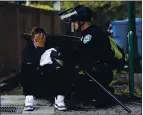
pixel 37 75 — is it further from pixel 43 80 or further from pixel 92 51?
pixel 92 51

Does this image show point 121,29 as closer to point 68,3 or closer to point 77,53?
point 77,53

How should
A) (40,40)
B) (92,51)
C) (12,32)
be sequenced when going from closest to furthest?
(92,51) → (40,40) → (12,32)

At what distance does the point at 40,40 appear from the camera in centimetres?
720

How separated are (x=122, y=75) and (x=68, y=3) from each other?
19002 millimetres

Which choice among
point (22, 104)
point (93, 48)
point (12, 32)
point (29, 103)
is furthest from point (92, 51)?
point (12, 32)

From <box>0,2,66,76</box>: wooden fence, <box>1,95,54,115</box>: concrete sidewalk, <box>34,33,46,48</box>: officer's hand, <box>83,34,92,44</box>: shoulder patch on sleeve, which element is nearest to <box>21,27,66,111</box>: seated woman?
<box>34,33,46,48</box>: officer's hand

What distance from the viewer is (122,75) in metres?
10.8

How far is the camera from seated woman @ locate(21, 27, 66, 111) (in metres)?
6.97

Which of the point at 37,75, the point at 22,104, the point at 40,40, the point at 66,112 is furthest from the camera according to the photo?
the point at 22,104

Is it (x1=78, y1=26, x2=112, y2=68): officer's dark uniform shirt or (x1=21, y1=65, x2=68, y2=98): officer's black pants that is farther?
(x1=21, y1=65, x2=68, y2=98): officer's black pants

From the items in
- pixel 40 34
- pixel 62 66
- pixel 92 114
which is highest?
pixel 40 34

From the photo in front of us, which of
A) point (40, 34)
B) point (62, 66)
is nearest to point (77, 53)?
point (62, 66)

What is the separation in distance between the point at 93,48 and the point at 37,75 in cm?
93

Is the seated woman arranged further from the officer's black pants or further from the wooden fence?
the wooden fence
